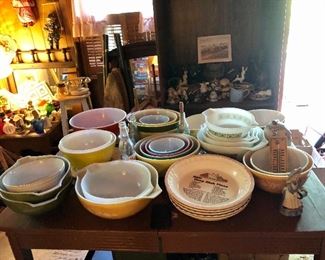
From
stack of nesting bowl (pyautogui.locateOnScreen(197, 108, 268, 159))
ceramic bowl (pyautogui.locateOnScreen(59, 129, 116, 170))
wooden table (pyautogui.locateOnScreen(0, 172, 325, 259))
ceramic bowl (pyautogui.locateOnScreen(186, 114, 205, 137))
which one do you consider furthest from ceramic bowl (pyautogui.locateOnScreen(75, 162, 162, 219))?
ceramic bowl (pyautogui.locateOnScreen(186, 114, 205, 137))

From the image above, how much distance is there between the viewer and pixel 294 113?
298cm

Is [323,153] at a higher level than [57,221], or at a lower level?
lower

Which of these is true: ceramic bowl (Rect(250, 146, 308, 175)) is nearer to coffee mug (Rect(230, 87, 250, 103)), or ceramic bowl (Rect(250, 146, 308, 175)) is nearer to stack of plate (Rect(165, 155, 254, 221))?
stack of plate (Rect(165, 155, 254, 221))

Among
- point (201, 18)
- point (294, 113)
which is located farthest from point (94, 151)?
point (294, 113)

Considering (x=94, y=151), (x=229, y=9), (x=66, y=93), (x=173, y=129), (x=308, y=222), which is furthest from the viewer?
(x=66, y=93)

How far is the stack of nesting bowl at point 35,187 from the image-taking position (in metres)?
0.83

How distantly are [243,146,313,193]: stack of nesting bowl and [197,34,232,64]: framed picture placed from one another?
1351 mm

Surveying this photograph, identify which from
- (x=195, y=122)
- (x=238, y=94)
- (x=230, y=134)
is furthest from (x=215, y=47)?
(x=230, y=134)

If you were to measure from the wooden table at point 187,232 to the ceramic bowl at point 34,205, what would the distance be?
0.14 feet

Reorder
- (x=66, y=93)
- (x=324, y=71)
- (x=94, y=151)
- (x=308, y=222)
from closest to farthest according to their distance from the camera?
(x=308, y=222)
(x=94, y=151)
(x=66, y=93)
(x=324, y=71)

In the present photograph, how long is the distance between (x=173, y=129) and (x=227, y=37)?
4.13 feet

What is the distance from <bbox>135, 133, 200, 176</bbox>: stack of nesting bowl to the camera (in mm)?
A: 976

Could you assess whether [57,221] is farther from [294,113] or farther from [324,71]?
[324,71]

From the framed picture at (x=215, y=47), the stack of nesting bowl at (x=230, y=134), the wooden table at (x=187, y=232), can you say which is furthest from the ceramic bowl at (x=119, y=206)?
the framed picture at (x=215, y=47)
